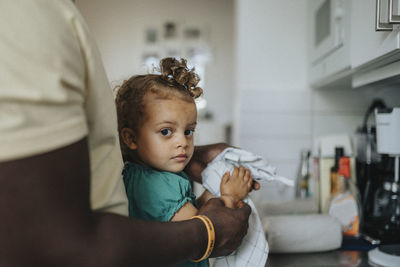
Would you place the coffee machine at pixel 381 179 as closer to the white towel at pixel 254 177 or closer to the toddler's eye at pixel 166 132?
the white towel at pixel 254 177

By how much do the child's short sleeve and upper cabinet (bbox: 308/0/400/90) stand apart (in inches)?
22.5

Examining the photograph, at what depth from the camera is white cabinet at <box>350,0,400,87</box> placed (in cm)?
75

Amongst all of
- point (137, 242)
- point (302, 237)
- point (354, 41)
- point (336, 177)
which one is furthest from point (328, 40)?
point (137, 242)

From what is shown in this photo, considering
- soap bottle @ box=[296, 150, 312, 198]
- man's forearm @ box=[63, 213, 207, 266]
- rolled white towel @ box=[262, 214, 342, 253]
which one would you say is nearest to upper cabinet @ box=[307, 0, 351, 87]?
soap bottle @ box=[296, 150, 312, 198]

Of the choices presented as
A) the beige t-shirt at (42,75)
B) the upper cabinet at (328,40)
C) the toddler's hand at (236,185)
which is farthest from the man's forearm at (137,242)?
the upper cabinet at (328,40)

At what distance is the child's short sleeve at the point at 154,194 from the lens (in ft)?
2.16

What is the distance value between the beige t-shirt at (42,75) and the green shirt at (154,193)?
29cm

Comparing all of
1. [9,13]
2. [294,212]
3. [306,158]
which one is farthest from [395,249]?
[9,13]

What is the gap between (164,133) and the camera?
716 mm

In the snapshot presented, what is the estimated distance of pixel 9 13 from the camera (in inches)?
14.0

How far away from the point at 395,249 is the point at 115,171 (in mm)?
853

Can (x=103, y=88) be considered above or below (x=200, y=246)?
above

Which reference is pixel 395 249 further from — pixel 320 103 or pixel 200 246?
pixel 320 103

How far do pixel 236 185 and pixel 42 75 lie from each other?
1.67 feet
